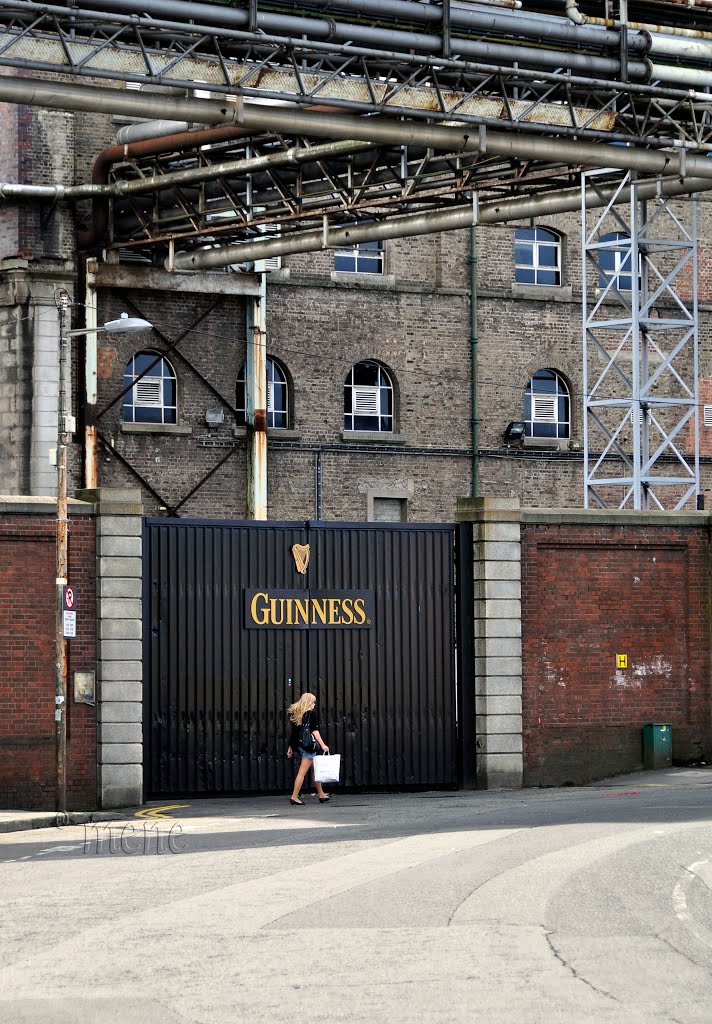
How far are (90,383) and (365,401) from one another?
7233 mm

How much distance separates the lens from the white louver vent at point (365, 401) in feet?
126

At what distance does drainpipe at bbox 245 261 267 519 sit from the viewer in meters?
36.1

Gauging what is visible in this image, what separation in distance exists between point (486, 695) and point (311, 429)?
14.4 m

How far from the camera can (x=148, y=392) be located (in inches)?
1417

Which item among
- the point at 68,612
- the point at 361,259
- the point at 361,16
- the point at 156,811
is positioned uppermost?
the point at 361,16

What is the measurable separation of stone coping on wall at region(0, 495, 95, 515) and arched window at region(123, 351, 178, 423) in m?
13.1

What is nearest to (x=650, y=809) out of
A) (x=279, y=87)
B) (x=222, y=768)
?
(x=222, y=768)

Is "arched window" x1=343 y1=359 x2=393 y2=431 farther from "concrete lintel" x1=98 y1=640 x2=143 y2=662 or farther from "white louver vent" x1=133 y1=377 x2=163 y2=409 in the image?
"concrete lintel" x1=98 y1=640 x2=143 y2=662

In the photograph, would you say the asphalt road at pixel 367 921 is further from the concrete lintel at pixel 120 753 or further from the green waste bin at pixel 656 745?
the green waste bin at pixel 656 745

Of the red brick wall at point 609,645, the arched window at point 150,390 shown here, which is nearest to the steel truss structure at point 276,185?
the arched window at point 150,390

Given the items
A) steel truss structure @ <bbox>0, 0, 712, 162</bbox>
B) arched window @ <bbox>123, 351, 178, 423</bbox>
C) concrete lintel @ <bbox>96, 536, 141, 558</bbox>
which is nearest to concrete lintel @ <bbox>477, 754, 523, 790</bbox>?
concrete lintel @ <bbox>96, 536, 141, 558</bbox>

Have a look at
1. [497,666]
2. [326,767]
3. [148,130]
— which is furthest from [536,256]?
[326,767]

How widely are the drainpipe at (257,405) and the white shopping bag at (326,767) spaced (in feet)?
47.6

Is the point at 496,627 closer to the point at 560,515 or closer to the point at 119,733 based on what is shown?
the point at 560,515
